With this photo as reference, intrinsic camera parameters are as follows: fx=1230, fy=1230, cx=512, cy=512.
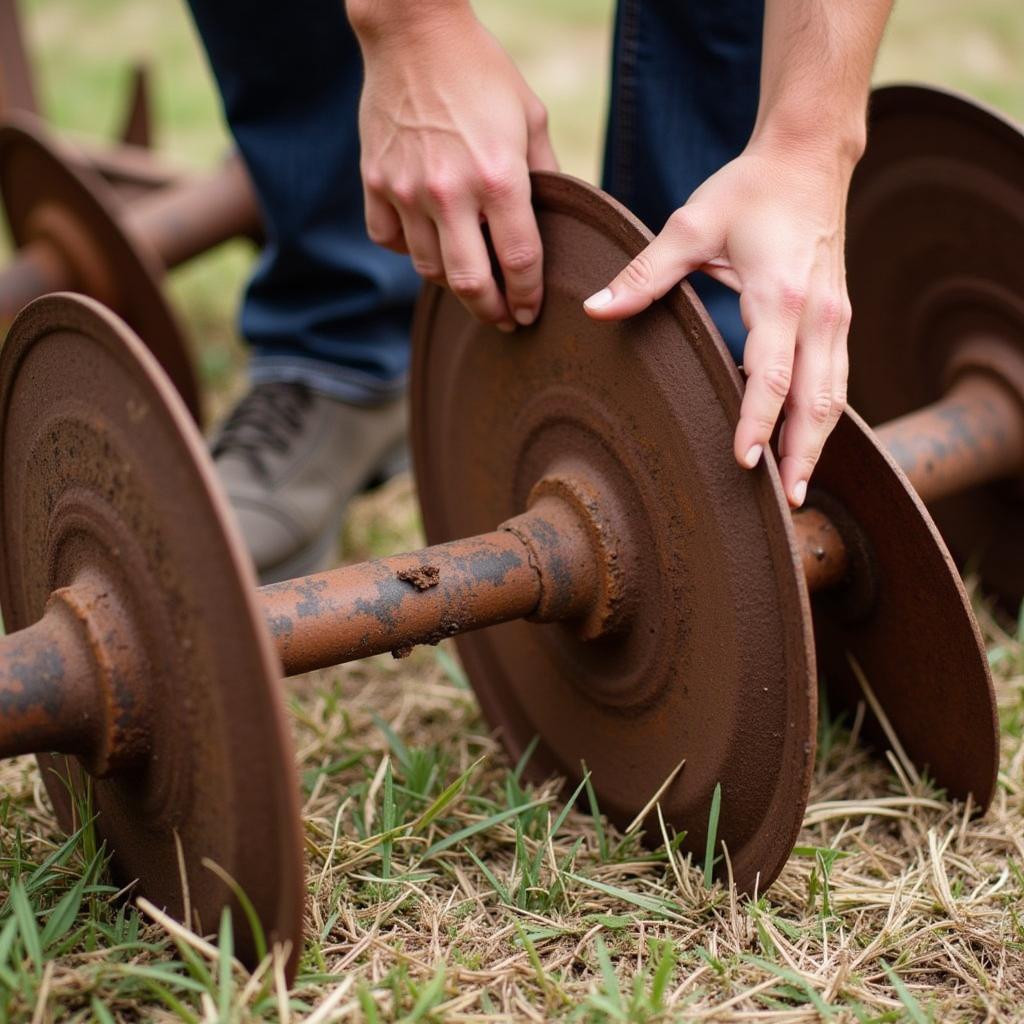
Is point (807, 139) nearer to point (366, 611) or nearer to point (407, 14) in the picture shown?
point (407, 14)

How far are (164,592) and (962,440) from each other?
118 centimetres

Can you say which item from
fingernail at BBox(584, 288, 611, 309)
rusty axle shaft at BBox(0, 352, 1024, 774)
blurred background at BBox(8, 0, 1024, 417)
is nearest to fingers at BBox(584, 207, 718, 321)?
fingernail at BBox(584, 288, 611, 309)

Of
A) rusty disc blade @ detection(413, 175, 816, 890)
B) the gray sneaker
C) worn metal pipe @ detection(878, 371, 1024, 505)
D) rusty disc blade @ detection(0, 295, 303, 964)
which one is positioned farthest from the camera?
the gray sneaker

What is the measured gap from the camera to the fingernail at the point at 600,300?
129cm

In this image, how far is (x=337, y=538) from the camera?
7.91 feet

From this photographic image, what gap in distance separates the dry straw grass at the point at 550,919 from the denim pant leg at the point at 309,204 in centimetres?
106

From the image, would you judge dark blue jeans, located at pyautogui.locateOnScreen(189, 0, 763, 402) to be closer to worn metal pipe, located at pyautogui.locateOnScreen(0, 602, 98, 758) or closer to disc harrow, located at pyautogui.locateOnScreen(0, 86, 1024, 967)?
disc harrow, located at pyautogui.locateOnScreen(0, 86, 1024, 967)

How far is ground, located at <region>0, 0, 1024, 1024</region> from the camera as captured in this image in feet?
3.74

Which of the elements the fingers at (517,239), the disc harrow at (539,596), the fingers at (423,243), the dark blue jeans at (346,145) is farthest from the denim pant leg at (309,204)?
the fingers at (517,239)

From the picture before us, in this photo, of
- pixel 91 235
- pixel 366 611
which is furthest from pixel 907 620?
pixel 91 235

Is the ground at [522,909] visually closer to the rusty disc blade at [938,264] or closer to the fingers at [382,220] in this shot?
the rusty disc blade at [938,264]

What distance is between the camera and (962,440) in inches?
69.4

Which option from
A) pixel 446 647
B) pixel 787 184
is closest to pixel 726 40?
pixel 787 184

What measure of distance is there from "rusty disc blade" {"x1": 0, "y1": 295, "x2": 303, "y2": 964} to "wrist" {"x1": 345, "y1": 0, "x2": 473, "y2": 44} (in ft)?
1.75
